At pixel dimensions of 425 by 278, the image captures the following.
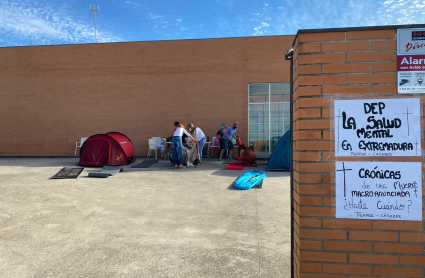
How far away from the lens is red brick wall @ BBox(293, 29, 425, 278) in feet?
6.34

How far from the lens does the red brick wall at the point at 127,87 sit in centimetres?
1619

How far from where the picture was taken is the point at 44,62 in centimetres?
1767

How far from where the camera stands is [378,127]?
1.97 meters

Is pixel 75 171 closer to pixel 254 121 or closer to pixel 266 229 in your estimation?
pixel 266 229

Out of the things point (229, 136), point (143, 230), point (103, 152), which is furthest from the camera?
point (229, 136)

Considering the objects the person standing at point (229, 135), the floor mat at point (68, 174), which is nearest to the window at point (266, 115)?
the person standing at point (229, 135)

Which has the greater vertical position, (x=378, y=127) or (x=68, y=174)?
(x=378, y=127)

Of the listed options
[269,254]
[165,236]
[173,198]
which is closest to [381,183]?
[269,254]

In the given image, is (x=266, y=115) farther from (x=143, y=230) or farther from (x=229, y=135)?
(x=143, y=230)

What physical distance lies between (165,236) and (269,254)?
4.62 ft

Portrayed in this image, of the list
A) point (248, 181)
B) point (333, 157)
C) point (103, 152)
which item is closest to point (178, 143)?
point (103, 152)

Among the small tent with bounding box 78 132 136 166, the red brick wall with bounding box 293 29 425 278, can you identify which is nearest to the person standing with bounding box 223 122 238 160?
the small tent with bounding box 78 132 136 166

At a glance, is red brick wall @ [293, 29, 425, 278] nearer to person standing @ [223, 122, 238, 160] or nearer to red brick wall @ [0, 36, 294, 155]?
person standing @ [223, 122, 238, 160]

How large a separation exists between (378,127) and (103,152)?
11085mm
